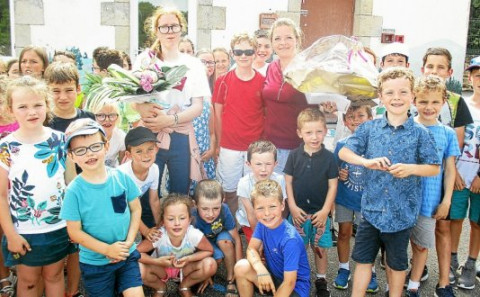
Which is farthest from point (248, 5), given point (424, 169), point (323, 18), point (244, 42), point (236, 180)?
point (424, 169)

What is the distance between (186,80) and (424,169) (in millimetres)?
1887

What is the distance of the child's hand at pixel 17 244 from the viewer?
2736mm

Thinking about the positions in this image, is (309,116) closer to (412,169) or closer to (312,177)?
(312,177)

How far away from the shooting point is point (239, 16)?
7859mm

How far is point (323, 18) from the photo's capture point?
28.6ft

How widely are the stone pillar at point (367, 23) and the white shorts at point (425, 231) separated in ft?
19.5

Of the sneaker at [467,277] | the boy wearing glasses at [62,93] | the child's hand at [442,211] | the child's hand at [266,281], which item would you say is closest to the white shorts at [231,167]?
the child's hand at [266,281]

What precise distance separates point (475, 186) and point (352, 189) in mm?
937

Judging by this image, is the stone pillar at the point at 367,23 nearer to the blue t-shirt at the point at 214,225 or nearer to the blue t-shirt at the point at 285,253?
the blue t-shirt at the point at 214,225

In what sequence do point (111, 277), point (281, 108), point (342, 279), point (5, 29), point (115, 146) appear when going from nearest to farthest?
point (111, 277), point (342, 279), point (115, 146), point (281, 108), point (5, 29)

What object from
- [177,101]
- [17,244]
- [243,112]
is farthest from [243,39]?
[17,244]

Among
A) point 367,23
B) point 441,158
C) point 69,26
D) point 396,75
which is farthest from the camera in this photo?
point 367,23

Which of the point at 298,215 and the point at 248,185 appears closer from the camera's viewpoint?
the point at 298,215

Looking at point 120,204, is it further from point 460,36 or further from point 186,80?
point 460,36
